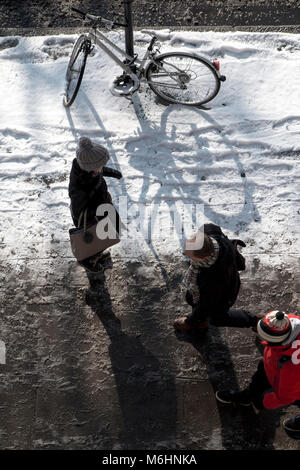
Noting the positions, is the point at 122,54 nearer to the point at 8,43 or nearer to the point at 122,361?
the point at 8,43

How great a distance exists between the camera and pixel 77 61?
595 centimetres

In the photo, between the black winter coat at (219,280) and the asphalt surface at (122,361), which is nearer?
the black winter coat at (219,280)

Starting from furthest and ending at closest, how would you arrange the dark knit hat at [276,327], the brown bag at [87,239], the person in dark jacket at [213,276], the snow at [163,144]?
1. the snow at [163,144]
2. the brown bag at [87,239]
3. the person in dark jacket at [213,276]
4. the dark knit hat at [276,327]

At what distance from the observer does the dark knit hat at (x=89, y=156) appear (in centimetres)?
380

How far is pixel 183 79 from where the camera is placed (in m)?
5.75

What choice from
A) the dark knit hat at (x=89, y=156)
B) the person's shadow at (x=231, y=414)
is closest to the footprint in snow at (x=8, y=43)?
the dark knit hat at (x=89, y=156)

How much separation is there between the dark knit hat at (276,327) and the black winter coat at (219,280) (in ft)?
1.64

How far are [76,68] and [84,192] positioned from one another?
8.34 ft

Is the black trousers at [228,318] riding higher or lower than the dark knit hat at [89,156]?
lower

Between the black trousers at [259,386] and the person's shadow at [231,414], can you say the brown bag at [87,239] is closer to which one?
the person's shadow at [231,414]

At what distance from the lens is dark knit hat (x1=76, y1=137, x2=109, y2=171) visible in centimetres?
380

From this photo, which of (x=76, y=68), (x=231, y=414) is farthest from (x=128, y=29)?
(x=231, y=414)

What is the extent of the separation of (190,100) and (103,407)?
12.1ft

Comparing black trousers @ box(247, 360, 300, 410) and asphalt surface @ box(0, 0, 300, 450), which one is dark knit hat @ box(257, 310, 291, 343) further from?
asphalt surface @ box(0, 0, 300, 450)
